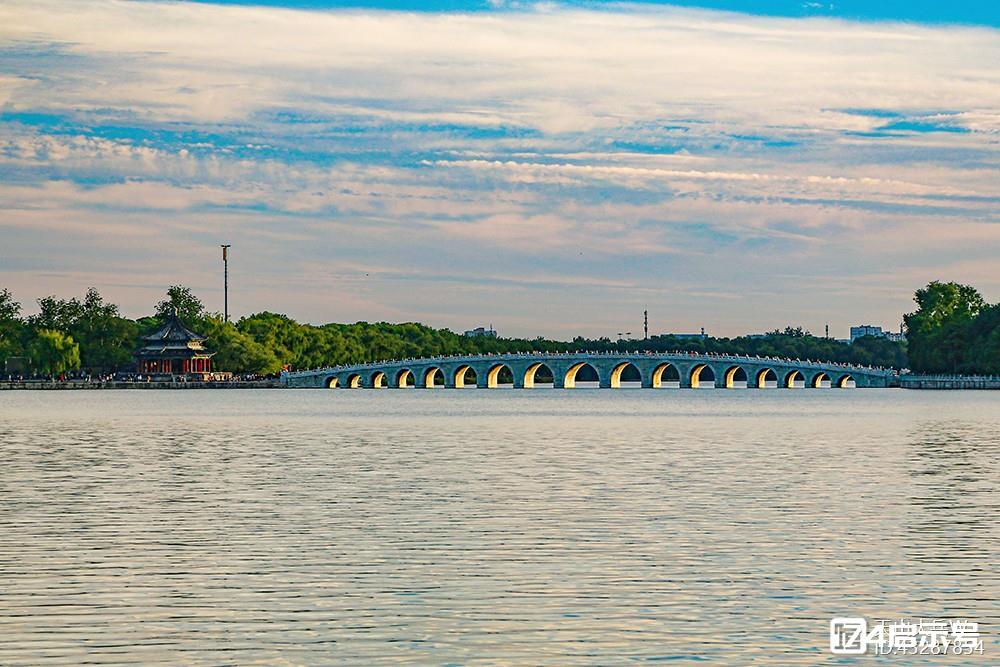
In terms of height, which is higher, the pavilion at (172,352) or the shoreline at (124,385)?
the pavilion at (172,352)

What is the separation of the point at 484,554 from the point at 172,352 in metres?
158

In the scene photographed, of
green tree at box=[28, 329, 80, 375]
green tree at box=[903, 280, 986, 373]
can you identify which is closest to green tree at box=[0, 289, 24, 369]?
green tree at box=[28, 329, 80, 375]

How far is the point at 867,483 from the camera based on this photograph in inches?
1416

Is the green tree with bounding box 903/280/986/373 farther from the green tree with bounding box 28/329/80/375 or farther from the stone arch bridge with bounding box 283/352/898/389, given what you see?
the green tree with bounding box 28/329/80/375

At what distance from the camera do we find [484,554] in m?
22.6

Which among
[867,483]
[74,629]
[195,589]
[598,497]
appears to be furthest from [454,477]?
[74,629]

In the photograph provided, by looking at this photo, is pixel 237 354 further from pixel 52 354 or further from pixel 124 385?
pixel 52 354

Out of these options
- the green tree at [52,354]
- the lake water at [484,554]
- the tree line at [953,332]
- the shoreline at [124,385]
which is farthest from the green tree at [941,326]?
the lake water at [484,554]

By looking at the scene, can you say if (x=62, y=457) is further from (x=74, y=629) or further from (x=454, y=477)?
(x=74, y=629)

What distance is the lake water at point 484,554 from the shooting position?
53.2 feet
